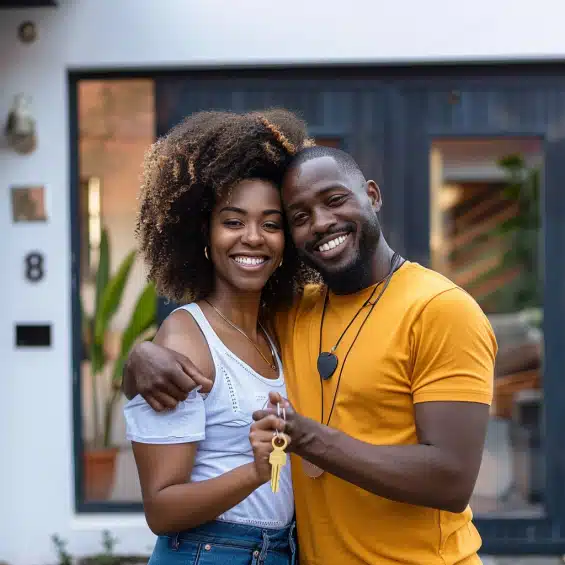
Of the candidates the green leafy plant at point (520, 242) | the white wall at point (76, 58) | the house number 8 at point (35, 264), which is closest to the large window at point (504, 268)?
the green leafy plant at point (520, 242)

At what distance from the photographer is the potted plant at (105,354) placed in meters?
4.28

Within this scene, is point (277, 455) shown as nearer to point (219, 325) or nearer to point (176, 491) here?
point (176, 491)

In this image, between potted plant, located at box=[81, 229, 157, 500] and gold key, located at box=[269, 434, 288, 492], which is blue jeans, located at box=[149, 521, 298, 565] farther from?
potted plant, located at box=[81, 229, 157, 500]

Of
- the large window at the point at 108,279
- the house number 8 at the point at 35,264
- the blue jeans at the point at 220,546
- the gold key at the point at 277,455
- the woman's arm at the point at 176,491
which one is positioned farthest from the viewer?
the large window at the point at 108,279

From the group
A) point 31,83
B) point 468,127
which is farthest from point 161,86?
point 468,127

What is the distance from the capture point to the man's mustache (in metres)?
1.95

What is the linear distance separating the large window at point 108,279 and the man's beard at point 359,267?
2376mm

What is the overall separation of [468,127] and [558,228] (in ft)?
2.30

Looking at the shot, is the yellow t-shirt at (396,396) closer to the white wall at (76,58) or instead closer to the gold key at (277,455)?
the gold key at (277,455)

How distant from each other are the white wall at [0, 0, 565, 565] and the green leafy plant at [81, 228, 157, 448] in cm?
18

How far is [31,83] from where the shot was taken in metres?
4.13

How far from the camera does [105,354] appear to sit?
4340 mm

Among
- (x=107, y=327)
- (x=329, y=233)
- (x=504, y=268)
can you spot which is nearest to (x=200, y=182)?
(x=329, y=233)

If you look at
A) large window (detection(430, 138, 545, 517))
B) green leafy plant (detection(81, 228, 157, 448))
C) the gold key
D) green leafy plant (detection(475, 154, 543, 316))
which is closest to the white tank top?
the gold key
